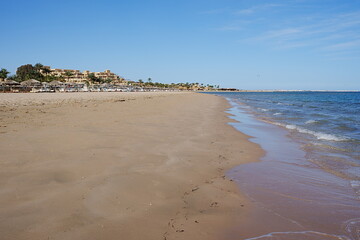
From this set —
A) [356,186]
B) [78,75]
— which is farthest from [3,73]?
[356,186]

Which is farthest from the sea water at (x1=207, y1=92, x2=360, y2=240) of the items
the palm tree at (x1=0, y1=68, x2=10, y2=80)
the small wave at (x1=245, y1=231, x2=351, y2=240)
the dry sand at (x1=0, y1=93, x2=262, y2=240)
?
the palm tree at (x1=0, y1=68, x2=10, y2=80)

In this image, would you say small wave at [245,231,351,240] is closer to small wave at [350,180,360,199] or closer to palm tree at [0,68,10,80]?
small wave at [350,180,360,199]

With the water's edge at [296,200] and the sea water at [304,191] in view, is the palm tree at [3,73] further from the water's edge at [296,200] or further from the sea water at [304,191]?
the water's edge at [296,200]

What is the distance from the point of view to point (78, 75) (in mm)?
118125

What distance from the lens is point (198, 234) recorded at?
7.20 feet

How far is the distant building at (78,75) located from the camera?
10200 cm

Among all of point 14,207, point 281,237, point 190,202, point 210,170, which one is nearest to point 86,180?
point 14,207

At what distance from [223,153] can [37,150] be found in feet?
12.1

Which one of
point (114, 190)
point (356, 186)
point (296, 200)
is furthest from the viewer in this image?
point (356, 186)

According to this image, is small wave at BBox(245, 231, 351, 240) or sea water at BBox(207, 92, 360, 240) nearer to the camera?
small wave at BBox(245, 231, 351, 240)

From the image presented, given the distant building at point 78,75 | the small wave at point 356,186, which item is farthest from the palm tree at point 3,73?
the small wave at point 356,186

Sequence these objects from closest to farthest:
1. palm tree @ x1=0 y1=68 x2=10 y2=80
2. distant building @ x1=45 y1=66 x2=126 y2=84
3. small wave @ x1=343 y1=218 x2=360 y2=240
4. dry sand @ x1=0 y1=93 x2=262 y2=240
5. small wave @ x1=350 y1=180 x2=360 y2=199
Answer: dry sand @ x1=0 y1=93 x2=262 y2=240
small wave @ x1=343 y1=218 x2=360 y2=240
small wave @ x1=350 y1=180 x2=360 y2=199
palm tree @ x1=0 y1=68 x2=10 y2=80
distant building @ x1=45 y1=66 x2=126 y2=84

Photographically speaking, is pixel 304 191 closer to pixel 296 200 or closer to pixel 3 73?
pixel 296 200

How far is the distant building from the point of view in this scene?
335ft
